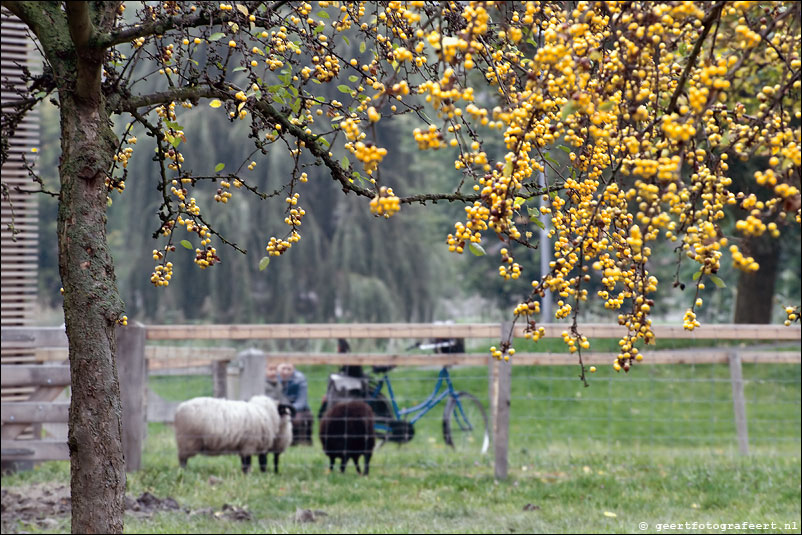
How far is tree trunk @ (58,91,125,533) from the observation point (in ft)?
8.98

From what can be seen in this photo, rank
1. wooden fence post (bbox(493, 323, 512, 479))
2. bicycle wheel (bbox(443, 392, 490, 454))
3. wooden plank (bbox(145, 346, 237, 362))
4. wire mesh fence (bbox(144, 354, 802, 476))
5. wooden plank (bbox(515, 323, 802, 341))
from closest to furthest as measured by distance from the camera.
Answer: wooden plank (bbox(515, 323, 802, 341)), wooden fence post (bbox(493, 323, 512, 479)), wire mesh fence (bbox(144, 354, 802, 476)), wooden plank (bbox(145, 346, 237, 362)), bicycle wheel (bbox(443, 392, 490, 454))

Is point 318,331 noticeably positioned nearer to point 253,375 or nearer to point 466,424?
point 253,375

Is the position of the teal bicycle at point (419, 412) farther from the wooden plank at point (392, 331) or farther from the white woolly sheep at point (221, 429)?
the white woolly sheep at point (221, 429)

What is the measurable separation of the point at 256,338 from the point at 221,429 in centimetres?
87

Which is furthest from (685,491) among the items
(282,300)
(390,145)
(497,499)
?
(390,145)

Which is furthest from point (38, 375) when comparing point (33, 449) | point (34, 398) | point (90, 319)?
point (90, 319)

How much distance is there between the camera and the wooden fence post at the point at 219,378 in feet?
30.3

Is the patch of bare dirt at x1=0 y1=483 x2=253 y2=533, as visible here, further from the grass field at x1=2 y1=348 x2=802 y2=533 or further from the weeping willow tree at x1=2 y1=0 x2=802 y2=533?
the weeping willow tree at x1=2 y1=0 x2=802 y2=533

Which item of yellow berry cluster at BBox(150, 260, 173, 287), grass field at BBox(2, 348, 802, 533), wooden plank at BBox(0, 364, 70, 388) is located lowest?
grass field at BBox(2, 348, 802, 533)

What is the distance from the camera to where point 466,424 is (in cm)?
1072

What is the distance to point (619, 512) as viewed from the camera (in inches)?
256

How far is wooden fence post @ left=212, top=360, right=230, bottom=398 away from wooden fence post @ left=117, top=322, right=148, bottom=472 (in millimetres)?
1857

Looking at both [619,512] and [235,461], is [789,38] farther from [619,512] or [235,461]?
[235,461]

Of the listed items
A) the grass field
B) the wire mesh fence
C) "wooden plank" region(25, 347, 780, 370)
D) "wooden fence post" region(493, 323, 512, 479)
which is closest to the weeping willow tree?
the grass field
